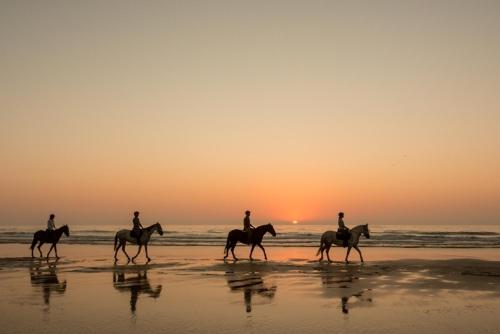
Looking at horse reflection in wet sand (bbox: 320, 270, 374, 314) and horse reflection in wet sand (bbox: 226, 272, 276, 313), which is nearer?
horse reflection in wet sand (bbox: 320, 270, 374, 314)

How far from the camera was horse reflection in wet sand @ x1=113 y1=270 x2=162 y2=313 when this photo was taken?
12614mm

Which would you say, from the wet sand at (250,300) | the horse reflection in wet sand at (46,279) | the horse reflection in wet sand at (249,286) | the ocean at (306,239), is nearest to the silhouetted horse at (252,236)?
the wet sand at (250,300)

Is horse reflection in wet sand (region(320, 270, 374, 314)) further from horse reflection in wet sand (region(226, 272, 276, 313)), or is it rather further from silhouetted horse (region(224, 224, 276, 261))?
silhouetted horse (region(224, 224, 276, 261))

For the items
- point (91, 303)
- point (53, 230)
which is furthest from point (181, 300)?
point (53, 230)

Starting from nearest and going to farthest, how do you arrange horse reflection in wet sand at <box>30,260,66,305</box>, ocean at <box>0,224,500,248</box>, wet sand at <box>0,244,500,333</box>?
wet sand at <box>0,244,500,333</box> < horse reflection in wet sand at <box>30,260,66,305</box> < ocean at <box>0,224,500,248</box>

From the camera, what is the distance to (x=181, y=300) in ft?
39.5

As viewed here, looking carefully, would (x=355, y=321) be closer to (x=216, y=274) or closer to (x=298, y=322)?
(x=298, y=322)

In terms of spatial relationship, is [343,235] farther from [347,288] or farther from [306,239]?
[306,239]

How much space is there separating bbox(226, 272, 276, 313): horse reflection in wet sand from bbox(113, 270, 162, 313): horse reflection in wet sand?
7.67ft

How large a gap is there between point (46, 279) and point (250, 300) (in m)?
8.12

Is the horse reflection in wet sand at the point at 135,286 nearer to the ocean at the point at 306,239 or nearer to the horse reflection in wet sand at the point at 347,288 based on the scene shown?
the horse reflection in wet sand at the point at 347,288

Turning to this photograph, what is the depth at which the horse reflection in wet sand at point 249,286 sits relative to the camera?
495 inches

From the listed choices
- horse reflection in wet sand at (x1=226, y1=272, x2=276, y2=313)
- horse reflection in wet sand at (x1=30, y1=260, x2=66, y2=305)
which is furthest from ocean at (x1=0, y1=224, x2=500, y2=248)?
horse reflection in wet sand at (x1=226, y1=272, x2=276, y2=313)

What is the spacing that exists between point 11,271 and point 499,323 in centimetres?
1728
